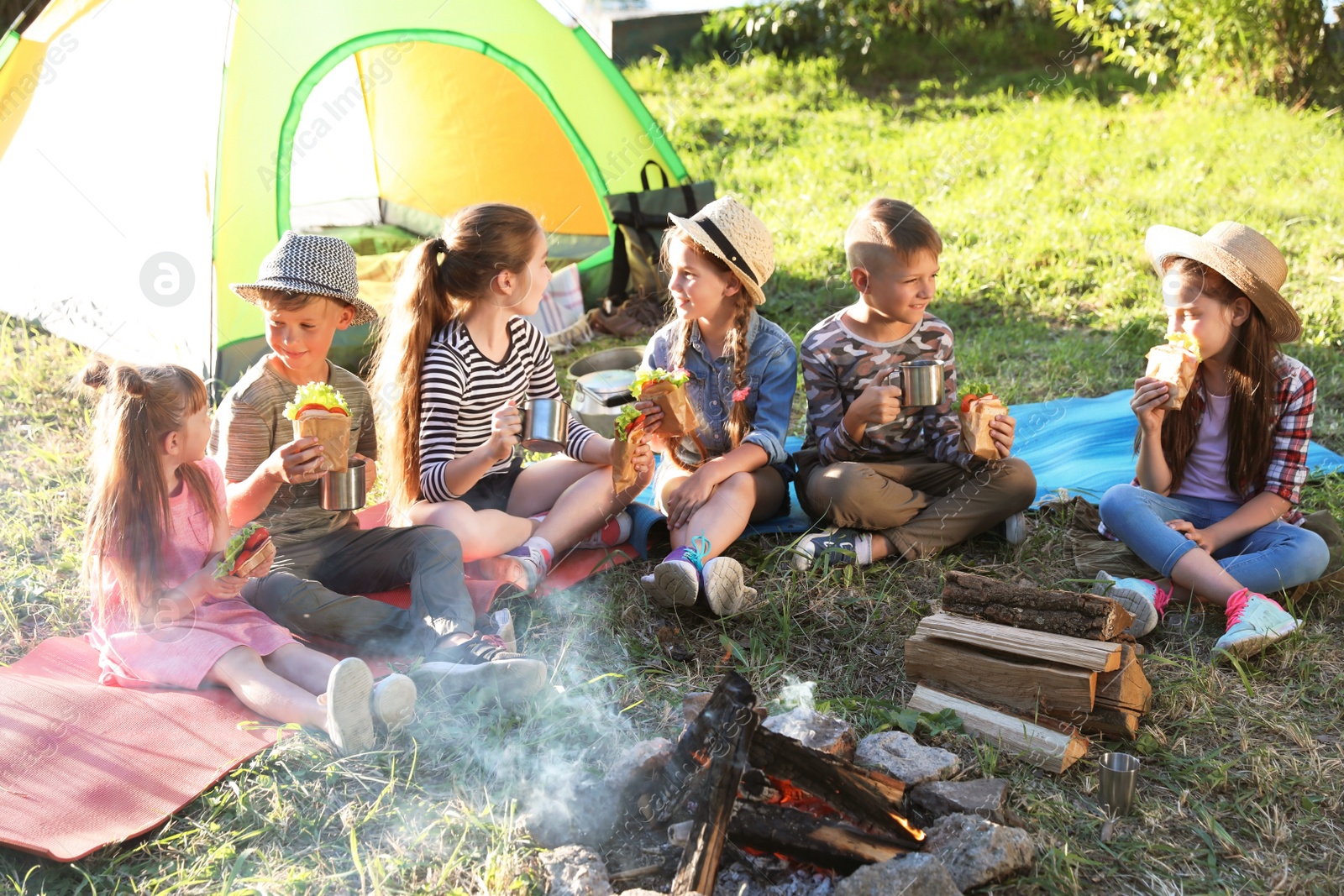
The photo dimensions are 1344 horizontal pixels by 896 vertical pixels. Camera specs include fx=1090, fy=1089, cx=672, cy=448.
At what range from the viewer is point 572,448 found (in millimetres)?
3707

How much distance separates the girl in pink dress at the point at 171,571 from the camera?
2.69 m

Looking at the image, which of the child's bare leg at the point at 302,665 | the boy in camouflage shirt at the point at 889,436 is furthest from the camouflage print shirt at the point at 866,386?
the child's bare leg at the point at 302,665

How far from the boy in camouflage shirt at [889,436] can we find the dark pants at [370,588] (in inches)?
44.1

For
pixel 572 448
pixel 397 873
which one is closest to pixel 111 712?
pixel 397 873

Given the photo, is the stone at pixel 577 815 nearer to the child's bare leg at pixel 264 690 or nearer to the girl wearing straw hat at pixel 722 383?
the child's bare leg at pixel 264 690

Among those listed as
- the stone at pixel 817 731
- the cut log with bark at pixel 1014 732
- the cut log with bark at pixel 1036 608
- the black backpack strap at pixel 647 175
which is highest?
the black backpack strap at pixel 647 175

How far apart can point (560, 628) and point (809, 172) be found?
6.02 meters

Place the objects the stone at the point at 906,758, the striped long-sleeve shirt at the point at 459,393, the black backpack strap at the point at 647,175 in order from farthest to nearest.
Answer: the black backpack strap at the point at 647,175, the striped long-sleeve shirt at the point at 459,393, the stone at the point at 906,758

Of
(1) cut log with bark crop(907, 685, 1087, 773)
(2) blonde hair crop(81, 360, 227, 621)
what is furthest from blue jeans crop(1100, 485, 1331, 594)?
(2) blonde hair crop(81, 360, 227, 621)

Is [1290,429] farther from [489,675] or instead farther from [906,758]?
[489,675]

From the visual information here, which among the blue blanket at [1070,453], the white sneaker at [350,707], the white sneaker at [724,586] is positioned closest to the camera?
the white sneaker at [350,707]

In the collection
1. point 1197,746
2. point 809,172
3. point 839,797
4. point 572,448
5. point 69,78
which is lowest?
point 1197,746

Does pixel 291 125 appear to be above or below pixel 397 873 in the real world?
above

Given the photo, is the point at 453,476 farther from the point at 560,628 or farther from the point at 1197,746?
the point at 1197,746
